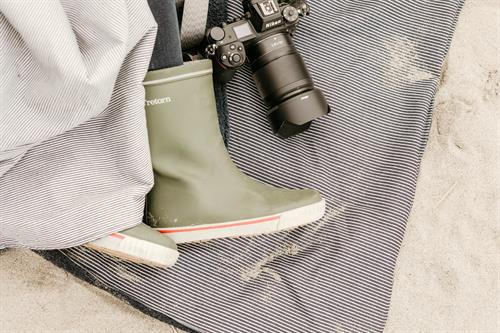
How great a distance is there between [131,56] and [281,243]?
42 cm

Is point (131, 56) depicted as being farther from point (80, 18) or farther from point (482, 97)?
point (482, 97)

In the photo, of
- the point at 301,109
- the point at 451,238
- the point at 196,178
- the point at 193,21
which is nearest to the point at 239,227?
the point at 196,178

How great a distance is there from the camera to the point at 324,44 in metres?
0.96

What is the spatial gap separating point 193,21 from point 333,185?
379mm

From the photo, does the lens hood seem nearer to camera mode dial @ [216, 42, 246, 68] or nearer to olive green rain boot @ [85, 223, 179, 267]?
camera mode dial @ [216, 42, 246, 68]

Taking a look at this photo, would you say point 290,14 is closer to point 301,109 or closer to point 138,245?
point 301,109

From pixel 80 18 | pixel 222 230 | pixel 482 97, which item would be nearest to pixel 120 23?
pixel 80 18

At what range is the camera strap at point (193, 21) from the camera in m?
0.80

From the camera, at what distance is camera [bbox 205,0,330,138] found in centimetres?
78

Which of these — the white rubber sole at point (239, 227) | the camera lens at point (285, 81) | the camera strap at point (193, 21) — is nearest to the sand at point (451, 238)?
the white rubber sole at point (239, 227)

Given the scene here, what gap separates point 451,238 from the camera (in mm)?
1063

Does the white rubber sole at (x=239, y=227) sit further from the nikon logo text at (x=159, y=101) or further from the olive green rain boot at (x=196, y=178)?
the nikon logo text at (x=159, y=101)

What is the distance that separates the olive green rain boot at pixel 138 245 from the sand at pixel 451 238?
282mm

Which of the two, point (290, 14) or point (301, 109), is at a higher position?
point (290, 14)
